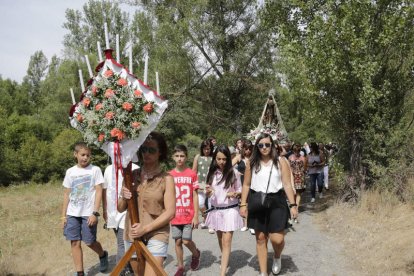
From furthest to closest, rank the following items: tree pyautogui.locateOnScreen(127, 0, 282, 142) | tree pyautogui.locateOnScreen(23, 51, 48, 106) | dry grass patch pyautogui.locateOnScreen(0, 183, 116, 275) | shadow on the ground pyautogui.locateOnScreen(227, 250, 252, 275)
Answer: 1. tree pyautogui.locateOnScreen(23, 51, 48, 106)
2. tree pyautogui.locateOnScreen(127, 0, 282, 142)
3. dry grass patch pyautogui.locateOnScreen(0, 183, 116, 275)
4. shadow on the ground pyautogui.locateOnScreen(227, 250, 252, 275)

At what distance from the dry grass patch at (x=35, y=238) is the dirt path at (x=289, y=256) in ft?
4.03

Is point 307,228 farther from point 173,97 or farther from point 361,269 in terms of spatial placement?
point 173,97

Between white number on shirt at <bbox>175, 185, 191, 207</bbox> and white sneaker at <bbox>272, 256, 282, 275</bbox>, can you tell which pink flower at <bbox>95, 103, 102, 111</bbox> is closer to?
white number on shirt at <bbox>175, 185, 191, 207</bbox>

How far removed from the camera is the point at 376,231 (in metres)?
7.77

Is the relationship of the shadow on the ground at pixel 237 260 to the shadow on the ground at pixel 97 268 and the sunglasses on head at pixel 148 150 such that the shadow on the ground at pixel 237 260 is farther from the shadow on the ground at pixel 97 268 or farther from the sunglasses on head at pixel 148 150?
the sunglasses on head at pixel 148 150

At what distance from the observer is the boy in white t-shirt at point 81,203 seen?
576cm

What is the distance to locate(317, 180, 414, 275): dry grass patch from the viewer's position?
5980mm

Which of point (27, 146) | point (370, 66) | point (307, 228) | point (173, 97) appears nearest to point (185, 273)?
point (307, 228)

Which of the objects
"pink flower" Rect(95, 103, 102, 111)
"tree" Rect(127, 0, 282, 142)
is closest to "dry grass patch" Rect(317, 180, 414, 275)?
"pink flower" Rect(95, 103, 102, 111)

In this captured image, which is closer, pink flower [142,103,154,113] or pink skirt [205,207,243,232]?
pink flower [142,103,154,113]

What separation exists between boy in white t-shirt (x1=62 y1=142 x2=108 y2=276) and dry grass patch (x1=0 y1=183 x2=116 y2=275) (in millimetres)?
1428

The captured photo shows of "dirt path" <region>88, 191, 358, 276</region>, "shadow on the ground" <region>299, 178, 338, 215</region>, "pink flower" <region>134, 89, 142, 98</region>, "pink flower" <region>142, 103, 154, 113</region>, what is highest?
"pink flower" <region>134, 89, 142, 98</region>

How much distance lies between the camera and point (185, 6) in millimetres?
20859

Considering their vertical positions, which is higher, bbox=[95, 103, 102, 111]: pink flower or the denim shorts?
bbox=[95, 103, 102, 111]: pink flower
